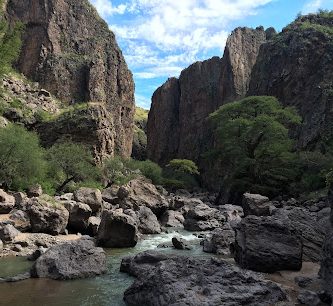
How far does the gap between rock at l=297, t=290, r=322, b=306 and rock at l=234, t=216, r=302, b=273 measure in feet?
10.7

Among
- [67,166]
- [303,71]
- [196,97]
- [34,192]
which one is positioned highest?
[196,97]

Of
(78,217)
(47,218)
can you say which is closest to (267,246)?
(47,218)

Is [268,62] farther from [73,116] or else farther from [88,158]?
[88,158]

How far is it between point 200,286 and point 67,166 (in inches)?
1443

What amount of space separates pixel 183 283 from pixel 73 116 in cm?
5338

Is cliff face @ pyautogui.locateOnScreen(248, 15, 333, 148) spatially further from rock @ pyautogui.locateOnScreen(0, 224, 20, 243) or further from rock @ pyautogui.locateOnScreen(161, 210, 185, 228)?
rock @ pyautogui.locateOnScreen(0, 224, 20, 243)

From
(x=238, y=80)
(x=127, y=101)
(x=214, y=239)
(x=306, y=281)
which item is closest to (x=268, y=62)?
(x=238, y=80)

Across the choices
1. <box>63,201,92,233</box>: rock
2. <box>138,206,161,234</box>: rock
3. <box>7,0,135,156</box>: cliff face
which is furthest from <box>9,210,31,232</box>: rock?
<box>7,0,135,156</box>: cliff face

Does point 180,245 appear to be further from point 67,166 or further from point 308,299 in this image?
point 67,166

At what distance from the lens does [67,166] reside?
44.8 metres

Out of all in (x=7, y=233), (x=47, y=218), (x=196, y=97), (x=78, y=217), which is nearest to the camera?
(x=7, y=233)

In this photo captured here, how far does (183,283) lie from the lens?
10109 mm

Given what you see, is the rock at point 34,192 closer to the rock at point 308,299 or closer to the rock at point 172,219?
the rock at point 172,219

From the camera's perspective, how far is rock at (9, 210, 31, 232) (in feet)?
67.5
